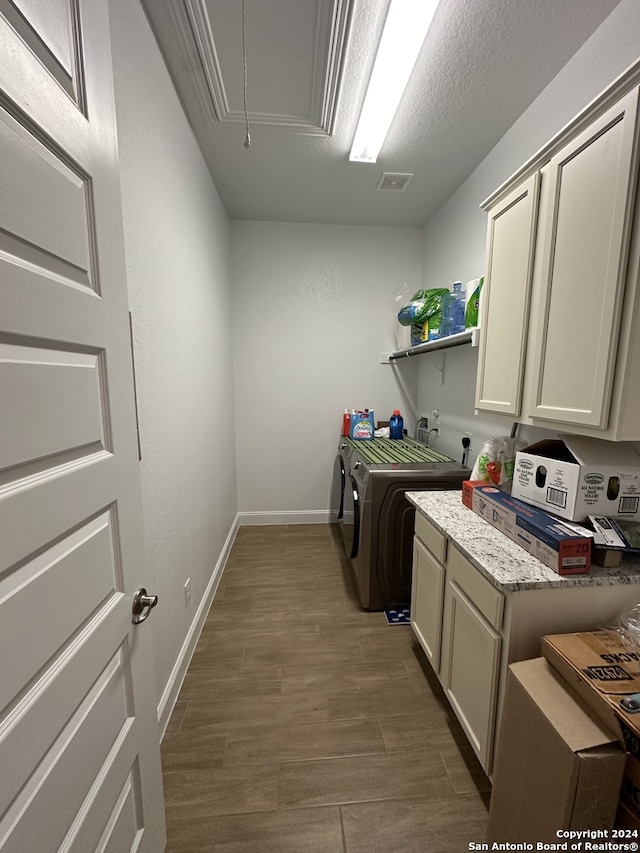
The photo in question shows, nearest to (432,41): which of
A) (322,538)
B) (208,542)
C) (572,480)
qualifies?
(572,480)

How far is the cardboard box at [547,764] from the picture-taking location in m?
0.73

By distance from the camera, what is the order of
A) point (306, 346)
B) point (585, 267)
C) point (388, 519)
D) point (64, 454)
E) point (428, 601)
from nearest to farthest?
point (64, 454) → point (585, 267) → point (428, 601) → point (388, 519) → point (306, 346)

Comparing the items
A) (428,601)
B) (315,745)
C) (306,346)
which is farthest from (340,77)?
(315,745)

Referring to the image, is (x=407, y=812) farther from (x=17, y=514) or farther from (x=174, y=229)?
(x=174, y=229)

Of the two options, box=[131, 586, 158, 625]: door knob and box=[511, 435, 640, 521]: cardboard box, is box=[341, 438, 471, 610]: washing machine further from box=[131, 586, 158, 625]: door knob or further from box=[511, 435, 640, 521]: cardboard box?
box=[131, 586, 158, 625]: door knob

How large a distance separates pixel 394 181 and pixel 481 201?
606mm

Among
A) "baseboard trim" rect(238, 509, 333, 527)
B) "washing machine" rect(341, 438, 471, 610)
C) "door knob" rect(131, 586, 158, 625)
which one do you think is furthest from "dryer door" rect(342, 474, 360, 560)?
"door knob" rect(131, 586, 158, 625)

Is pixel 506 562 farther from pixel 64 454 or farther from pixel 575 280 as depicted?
pixel 64 454

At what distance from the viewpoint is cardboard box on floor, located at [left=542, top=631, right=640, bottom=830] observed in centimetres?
71

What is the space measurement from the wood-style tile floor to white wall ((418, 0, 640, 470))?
140 cm

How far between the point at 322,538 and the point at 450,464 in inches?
56.6

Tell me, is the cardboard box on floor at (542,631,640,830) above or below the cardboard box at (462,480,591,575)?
below

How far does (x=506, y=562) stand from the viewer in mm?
1104

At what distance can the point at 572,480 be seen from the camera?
1.13m
